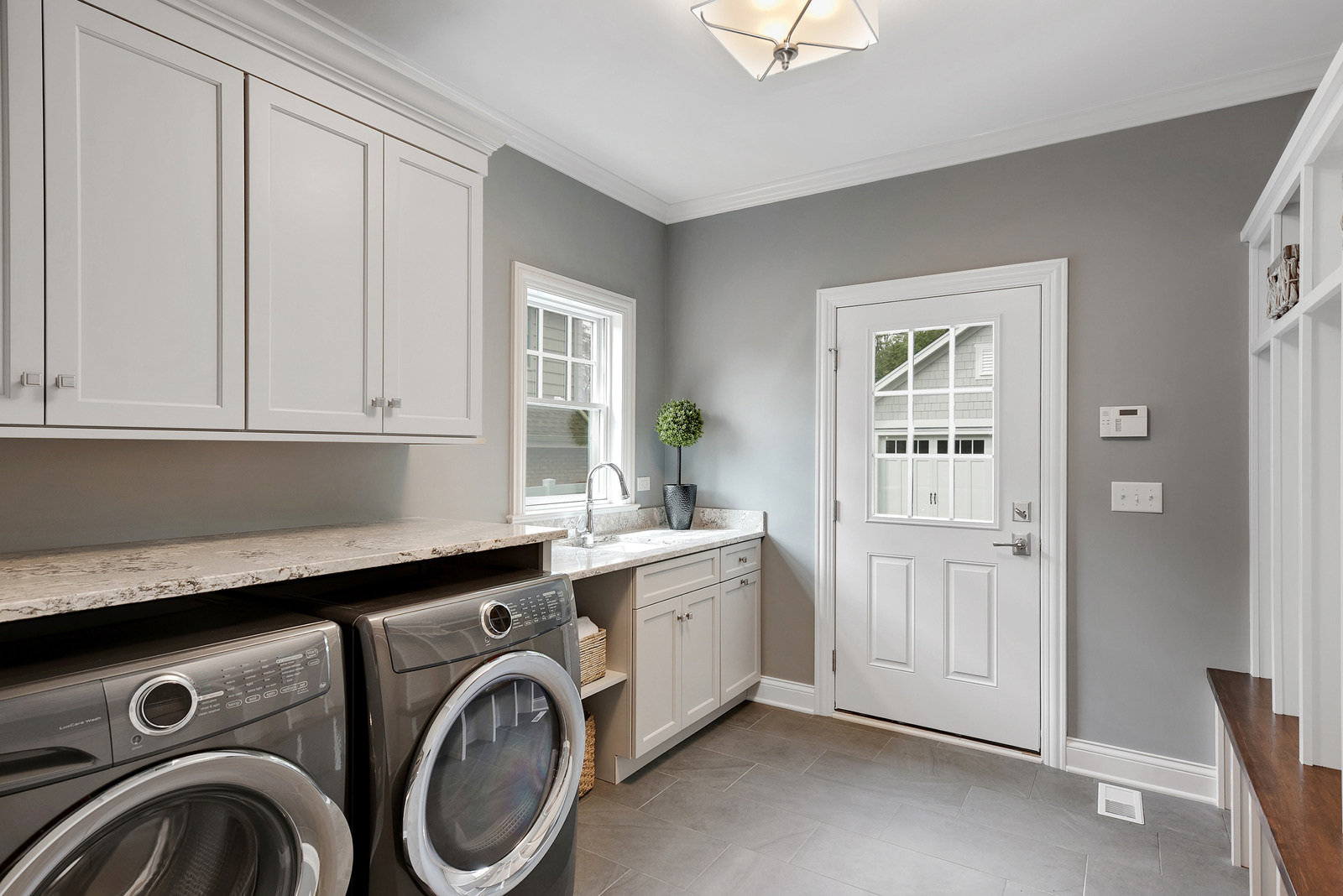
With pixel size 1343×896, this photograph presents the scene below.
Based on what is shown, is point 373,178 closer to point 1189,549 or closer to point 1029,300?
point 1029,300

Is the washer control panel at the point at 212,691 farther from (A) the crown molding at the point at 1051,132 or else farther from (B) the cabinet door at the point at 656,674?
(A) the crown molding at the point at 1051,132

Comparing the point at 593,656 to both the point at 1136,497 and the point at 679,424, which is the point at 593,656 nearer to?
the point at 679,424

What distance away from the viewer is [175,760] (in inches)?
43.2

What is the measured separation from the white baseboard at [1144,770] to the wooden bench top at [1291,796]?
0.54 m

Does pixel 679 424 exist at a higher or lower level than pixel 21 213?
lower

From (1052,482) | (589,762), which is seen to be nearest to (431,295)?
(589,762)

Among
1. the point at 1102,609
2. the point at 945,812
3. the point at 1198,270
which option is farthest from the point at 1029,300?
the point at 945,812

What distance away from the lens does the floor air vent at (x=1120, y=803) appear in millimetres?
2451

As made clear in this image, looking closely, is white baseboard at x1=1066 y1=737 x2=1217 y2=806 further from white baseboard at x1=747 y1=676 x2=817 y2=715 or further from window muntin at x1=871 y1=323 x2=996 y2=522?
white baseboard at x1=747 y1=676 x2=817 y2=715

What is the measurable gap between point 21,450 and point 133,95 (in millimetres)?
836

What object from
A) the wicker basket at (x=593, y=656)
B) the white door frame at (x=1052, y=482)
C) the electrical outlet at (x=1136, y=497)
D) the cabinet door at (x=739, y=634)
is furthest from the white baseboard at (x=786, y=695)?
the electrical outlet at (x=1136, y=497)

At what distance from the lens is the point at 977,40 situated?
224 cm

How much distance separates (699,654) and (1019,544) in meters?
1.39

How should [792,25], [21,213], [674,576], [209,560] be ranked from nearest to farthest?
[21,213]
[209,560]
[792,25]
[674,576]
